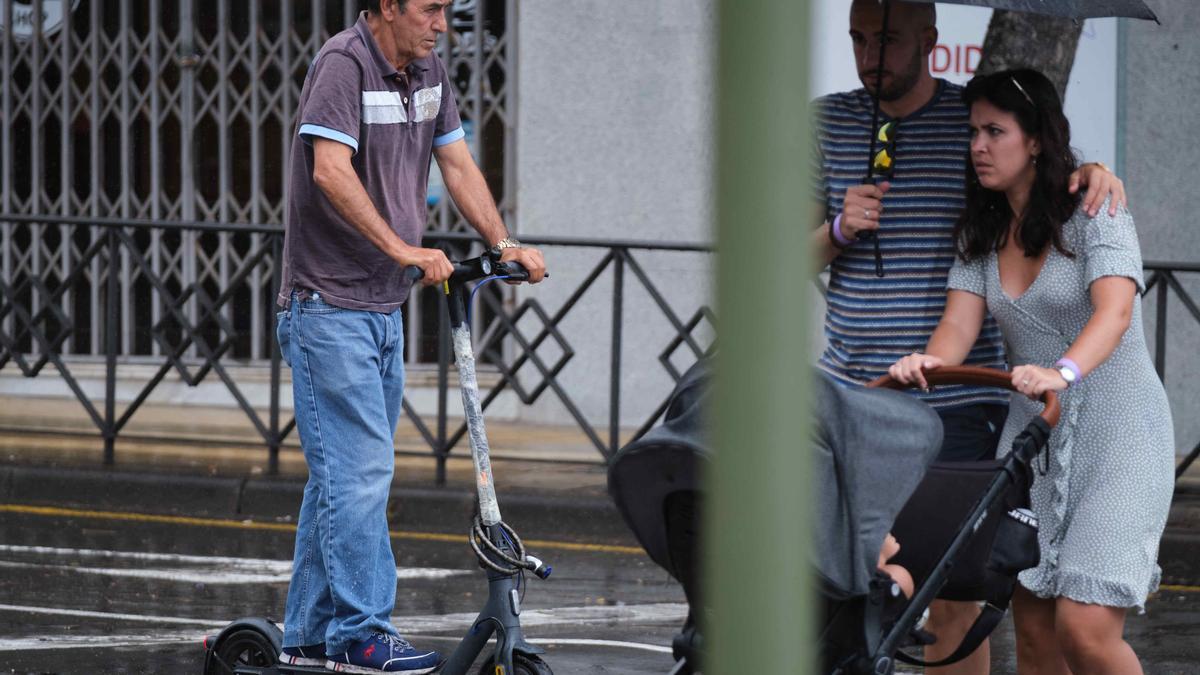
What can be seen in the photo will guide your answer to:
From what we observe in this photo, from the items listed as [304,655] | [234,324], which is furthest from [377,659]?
[234,324]

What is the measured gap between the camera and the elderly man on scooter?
473 centimetres

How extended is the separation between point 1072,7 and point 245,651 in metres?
2.67

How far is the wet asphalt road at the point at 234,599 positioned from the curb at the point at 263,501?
170 mm

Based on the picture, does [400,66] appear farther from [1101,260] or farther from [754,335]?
[754,335]

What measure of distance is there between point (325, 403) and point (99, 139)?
27.3 feet

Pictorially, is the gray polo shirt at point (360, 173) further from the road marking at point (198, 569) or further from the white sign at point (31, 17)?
the white sign at point (31, 17)

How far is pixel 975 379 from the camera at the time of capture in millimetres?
4082

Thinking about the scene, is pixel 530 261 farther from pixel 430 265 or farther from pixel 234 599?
pixel 234 599

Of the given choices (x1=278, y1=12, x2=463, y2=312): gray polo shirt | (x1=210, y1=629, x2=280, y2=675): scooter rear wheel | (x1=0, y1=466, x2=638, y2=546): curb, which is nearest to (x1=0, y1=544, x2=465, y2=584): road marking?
(x1=0, y1=466, x2=638, y2=546): curb

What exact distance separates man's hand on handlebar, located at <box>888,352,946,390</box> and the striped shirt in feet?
1.31

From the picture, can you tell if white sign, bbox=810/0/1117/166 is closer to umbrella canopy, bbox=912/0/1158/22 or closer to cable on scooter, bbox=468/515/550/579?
umbrella canopy, bbox=912/0/1158/22

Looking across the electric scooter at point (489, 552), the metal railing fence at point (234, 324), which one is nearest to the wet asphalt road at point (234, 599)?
the metal railing fence at point (234, 324)

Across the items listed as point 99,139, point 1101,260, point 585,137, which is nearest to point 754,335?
point 1101,260

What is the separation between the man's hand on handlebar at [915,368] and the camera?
4.09 meters
